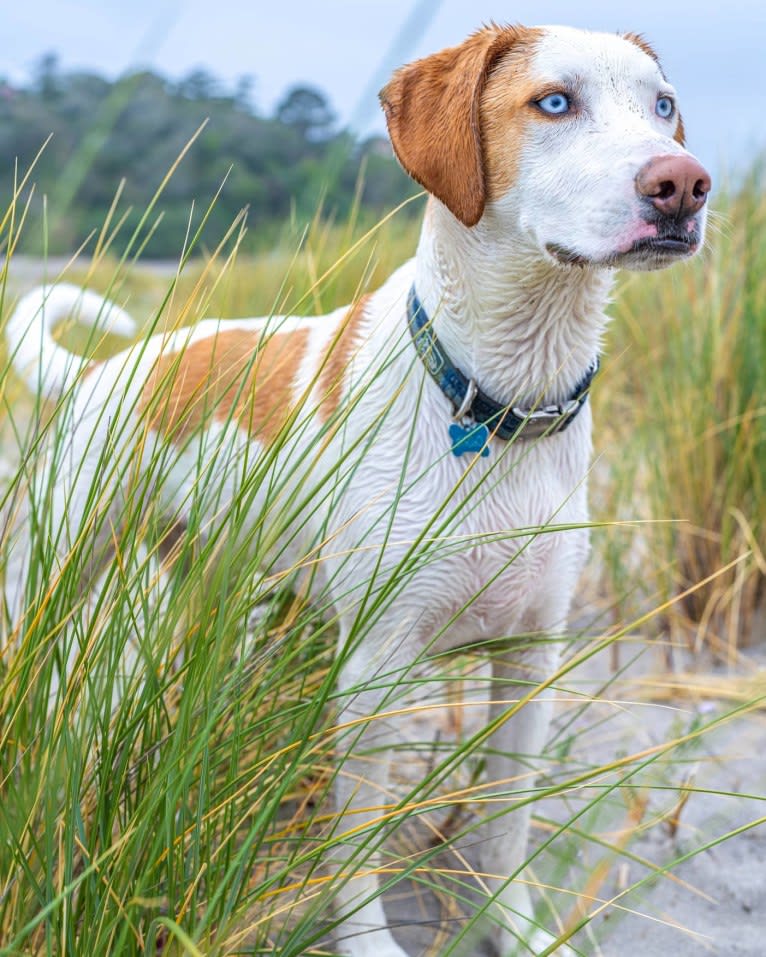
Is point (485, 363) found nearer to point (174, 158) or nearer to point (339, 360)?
point (339, 360)

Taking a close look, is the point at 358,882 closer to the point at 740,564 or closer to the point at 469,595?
the point at 469,595

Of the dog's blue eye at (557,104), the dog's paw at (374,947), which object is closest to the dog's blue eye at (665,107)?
the dog's blue eye at (557,104)

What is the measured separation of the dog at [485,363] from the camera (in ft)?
6.13

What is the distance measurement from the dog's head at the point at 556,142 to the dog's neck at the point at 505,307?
0.29 ft

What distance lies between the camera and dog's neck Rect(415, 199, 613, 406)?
6.90ft

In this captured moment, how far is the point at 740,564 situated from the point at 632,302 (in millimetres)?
2214

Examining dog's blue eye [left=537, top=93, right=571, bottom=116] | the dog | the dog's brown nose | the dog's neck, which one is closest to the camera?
the dog's brown nose

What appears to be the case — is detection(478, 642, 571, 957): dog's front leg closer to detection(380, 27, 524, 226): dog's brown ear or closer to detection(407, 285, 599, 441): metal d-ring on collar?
detection(407, 285, 599, 441): metal d-ring on collar

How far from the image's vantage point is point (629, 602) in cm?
379

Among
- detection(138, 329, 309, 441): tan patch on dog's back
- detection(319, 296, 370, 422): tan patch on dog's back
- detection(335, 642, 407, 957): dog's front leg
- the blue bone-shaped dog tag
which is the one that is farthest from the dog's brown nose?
detection(335, 642, 407, 957): dog's front leg

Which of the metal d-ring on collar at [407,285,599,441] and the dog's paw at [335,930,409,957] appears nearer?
the metal d-ring on collar at [407,285,599,441]

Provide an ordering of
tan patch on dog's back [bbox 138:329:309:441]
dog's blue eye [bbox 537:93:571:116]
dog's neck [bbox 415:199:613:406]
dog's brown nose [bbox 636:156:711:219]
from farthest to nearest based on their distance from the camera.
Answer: tan patch on dog's back [bbox 138:329:309:441] → dog's neck [bbox 415:199:613:406] → dog's blue eye [bbox 537:93:571:116] → dog's brown nose [bbox 636:156:711:219]

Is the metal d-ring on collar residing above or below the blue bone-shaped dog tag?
above

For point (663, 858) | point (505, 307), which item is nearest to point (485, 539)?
point (505, 307)
